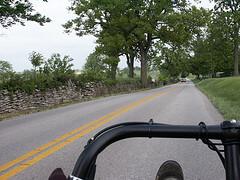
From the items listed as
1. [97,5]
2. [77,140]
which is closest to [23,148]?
[77,140]

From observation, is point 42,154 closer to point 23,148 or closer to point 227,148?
point 23,148

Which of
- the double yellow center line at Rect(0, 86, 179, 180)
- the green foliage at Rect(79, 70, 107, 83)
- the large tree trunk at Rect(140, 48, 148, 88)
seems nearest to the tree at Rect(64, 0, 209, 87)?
the large tree trunk at Rect(140, 48, 148, 88)

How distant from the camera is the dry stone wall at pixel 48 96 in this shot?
10.0 metres

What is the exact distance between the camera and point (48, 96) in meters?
12.7

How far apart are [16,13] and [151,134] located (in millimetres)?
12815

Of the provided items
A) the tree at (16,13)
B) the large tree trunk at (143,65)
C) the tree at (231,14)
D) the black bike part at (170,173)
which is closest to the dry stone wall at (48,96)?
the tree at (16,13)

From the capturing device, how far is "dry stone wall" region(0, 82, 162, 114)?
1002cm

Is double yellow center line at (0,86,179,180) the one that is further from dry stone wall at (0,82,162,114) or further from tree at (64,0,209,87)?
tree at (64,0,209,87)

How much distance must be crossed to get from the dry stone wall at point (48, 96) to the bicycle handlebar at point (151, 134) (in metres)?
10.5

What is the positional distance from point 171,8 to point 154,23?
9.31 feet

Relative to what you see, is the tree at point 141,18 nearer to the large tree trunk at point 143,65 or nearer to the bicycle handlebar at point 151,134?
the large tree trunk at point 143,65

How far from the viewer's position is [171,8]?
1023 inches

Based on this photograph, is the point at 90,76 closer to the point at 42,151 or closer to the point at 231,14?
the point at 42,151

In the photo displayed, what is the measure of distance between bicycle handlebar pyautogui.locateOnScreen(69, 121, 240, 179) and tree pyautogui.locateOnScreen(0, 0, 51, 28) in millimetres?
11629
